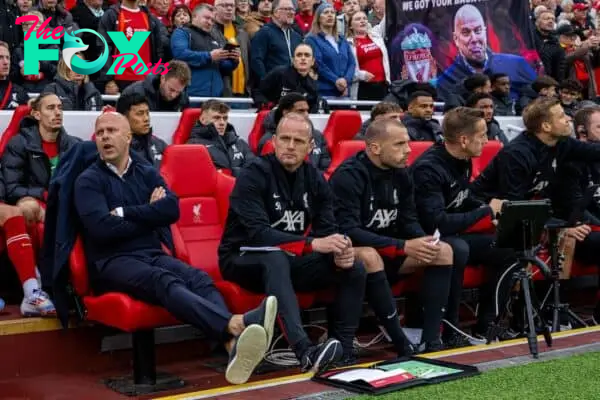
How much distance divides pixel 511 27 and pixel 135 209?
656 cm

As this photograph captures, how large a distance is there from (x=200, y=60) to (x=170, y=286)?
13.9 feet

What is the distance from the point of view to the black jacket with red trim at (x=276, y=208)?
16.2 ft

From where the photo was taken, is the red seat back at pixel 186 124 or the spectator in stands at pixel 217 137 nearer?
the spectator in stands at pixel 217 137

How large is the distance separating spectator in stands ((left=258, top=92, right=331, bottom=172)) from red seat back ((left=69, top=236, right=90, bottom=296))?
8.00ft

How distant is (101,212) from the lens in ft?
15.6

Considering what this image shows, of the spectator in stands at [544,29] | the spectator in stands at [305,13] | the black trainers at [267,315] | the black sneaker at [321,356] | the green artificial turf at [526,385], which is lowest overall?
the green artificial turf at [526,385]

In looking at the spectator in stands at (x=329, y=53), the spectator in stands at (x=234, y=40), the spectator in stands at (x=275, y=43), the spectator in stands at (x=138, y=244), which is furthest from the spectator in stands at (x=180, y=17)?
the spectator in stands at (x=138, y=244)

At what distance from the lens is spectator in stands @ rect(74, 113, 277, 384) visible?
176 inches

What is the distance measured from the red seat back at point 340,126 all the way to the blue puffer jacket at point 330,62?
150cm

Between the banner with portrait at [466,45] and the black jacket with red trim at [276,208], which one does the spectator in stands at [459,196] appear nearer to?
the black jacket with red trim at [276,208]

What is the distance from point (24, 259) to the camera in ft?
17.1

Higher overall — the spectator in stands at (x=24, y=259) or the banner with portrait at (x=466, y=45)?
the banner with portrait at (x=466, y=45)

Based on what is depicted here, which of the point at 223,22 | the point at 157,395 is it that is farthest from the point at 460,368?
the point at 223,22
